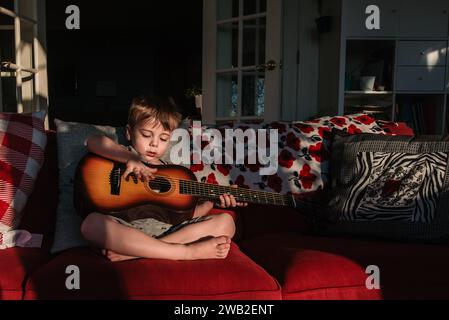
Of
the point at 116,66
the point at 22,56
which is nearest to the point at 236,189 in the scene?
the point at 22,56

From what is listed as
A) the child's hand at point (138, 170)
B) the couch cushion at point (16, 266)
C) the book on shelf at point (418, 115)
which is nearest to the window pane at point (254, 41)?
the book on shelf at point (418, 115)

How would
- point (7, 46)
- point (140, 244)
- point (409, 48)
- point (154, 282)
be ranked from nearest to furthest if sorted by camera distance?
point (154, 282) → point (140, 244) → point (7, 46) → point (409, 48)

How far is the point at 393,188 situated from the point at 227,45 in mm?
2177

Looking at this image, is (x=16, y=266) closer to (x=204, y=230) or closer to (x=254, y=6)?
(x=204, y=230)

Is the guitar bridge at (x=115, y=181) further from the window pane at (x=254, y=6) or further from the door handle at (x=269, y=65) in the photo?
the window pane at (x=254, y=6)

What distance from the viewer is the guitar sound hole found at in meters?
1.49

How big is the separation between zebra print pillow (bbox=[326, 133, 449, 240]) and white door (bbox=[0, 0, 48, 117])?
2367 millimetres

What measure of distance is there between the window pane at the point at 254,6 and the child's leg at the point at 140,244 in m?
2.40

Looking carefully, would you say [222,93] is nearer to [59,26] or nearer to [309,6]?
[309,6]

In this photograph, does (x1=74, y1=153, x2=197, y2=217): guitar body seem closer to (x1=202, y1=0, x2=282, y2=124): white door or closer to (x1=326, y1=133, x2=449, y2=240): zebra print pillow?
(x1=326, y1=133, x2=449, y2=240): zebra print pillow

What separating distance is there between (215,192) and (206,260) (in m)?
0.34

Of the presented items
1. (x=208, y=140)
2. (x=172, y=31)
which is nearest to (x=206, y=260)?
(x=208, y=140)

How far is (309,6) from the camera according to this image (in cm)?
371

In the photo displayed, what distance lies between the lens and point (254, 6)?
329cm
